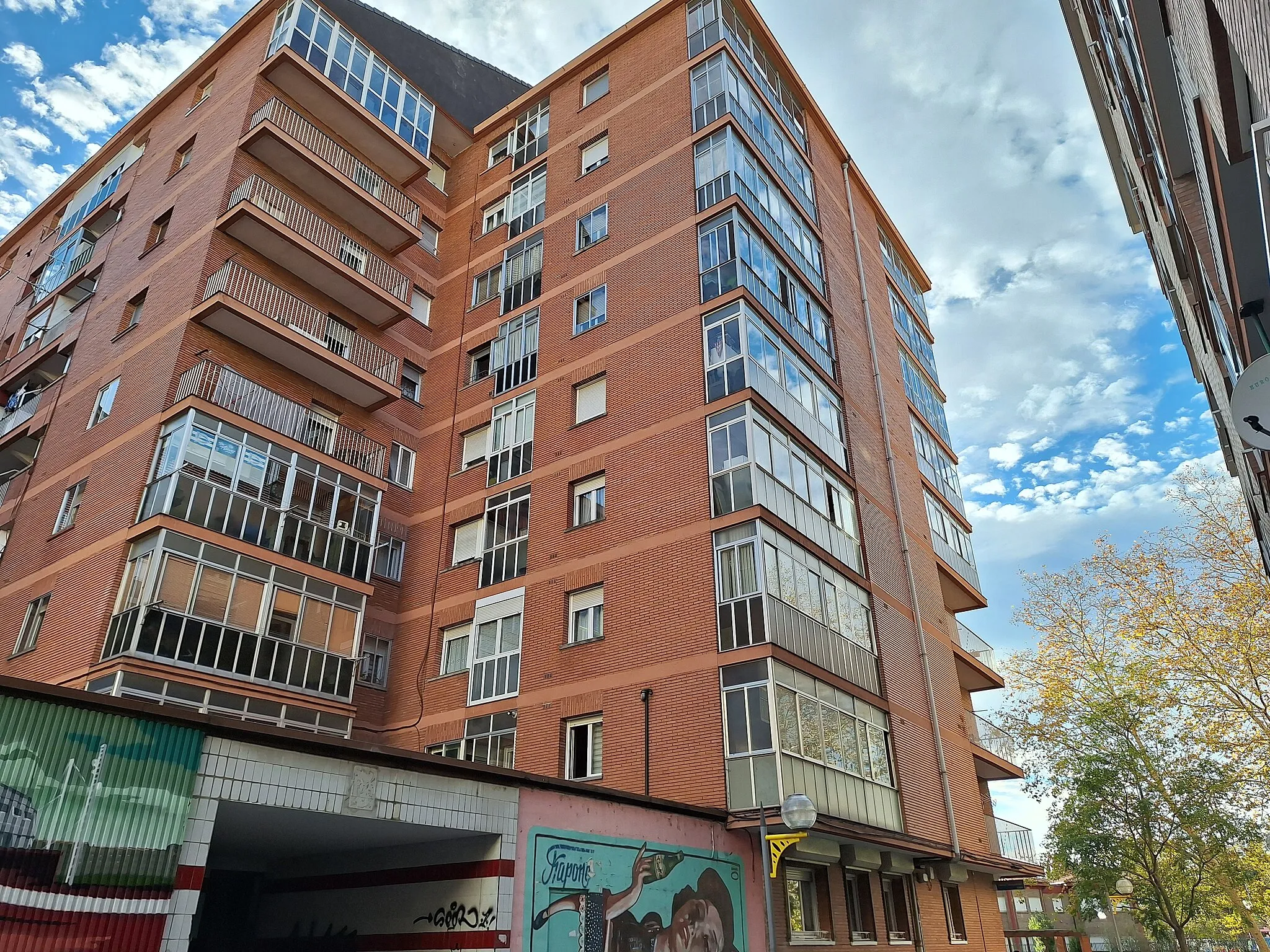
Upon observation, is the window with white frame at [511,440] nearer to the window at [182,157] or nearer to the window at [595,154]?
the window at [595,154]

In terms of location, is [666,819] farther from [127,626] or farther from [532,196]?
[532,196]

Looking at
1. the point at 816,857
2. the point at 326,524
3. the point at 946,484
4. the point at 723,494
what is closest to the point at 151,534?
the point at 326,524

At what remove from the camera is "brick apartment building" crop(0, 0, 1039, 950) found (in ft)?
57.5

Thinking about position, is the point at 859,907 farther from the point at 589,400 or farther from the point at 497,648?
the point at 589,400

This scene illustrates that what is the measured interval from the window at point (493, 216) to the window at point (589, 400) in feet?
30.1

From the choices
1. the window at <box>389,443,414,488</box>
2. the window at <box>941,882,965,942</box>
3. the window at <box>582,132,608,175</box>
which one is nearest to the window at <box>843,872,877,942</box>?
the window at <box>941,882,965,942</box>

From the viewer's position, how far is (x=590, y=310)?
23250mm

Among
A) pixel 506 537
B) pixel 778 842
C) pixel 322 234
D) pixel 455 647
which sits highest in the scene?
pixel 322 234

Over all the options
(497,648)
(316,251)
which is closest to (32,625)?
(497,648)

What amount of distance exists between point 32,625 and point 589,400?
1390cm

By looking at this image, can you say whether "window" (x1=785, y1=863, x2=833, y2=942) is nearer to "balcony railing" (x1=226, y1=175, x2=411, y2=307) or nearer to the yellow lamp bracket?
the yellow lamp bracket

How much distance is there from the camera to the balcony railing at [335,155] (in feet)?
78.4

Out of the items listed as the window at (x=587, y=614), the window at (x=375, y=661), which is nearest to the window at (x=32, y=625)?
the window at (x=375, y=661)

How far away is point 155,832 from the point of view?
833cm
